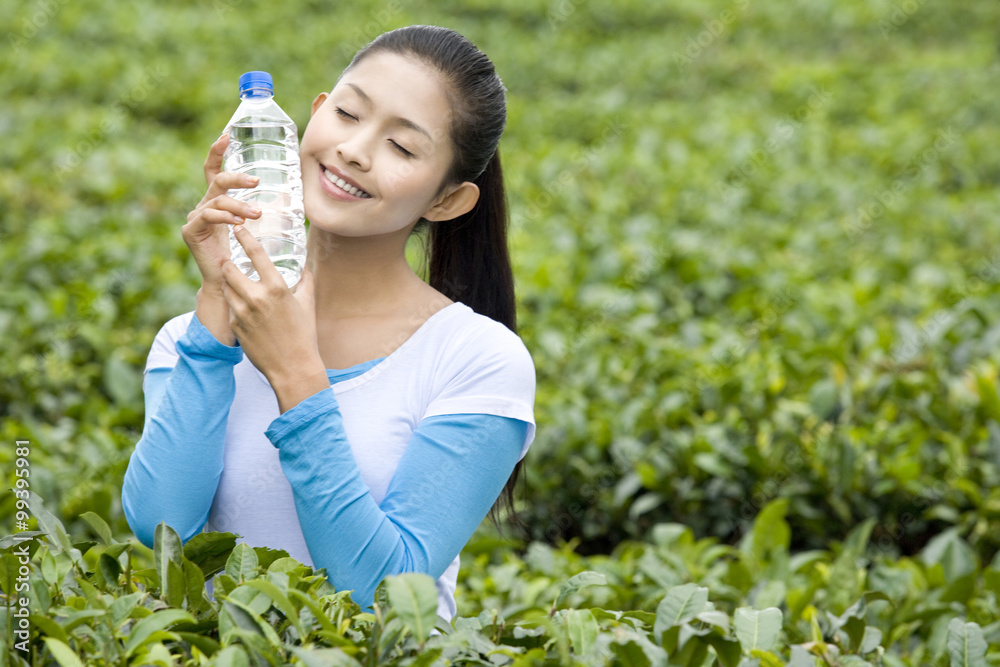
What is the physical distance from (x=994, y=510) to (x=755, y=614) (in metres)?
1.79

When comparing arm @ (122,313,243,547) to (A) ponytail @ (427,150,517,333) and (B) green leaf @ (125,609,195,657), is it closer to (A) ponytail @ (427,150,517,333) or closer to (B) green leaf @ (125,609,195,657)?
(B) green leaf @ (125,609,195,657)

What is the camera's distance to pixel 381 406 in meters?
1.53

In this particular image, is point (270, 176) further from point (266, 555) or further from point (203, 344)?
point (266, 555)

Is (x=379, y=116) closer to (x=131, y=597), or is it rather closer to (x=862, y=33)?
(x=131, y=597)

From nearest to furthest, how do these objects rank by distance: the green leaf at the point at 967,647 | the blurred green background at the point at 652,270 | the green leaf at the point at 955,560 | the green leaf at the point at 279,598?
the green leaf at the point at 279,598
the green leaf at the point at 967,647
the green leaf at the point at 955,560
the blurred green background at the point at 652,270

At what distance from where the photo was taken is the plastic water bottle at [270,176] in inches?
62.4

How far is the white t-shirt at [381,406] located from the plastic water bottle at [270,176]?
0.21m

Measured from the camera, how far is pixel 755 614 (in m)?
1.64

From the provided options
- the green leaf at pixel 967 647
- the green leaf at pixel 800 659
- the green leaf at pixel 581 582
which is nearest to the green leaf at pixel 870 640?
the green leaf at pixel 967 647

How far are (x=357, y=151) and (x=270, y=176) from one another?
0.26 metres

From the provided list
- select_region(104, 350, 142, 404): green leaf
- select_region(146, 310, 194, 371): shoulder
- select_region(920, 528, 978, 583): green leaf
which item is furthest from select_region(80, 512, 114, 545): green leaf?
select_region(920, 528, 978, 583): green leaf

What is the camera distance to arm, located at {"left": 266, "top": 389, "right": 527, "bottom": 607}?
1.37 metres

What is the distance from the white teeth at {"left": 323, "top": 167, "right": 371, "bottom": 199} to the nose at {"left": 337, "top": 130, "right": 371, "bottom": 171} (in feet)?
0.12

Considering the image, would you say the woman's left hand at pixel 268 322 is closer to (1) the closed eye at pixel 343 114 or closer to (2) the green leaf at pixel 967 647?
(1) the closed eye at pixel 343 114
